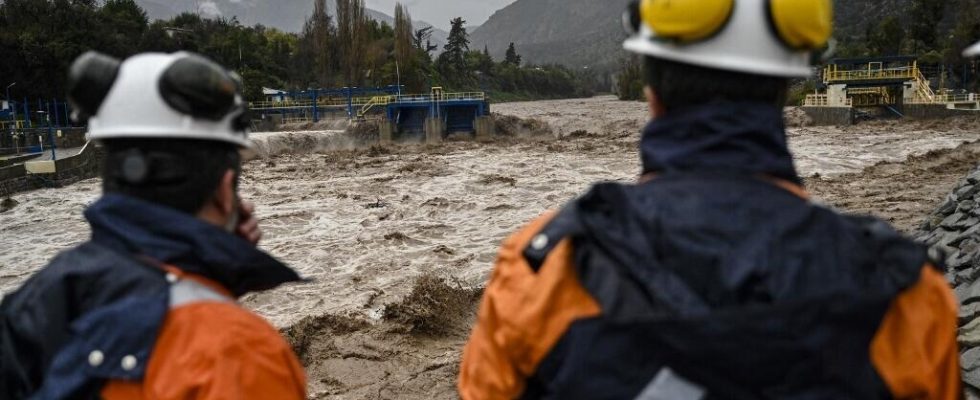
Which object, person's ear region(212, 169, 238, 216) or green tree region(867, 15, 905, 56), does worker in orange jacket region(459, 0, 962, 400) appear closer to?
person's ear region(212, 169, 238, 216)

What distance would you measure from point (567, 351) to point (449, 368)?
4.66 m

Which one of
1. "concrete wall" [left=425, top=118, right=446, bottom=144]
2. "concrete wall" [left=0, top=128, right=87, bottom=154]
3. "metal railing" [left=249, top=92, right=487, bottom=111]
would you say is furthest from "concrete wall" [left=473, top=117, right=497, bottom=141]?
"concrete wall" [left=0, top=128, right=87, bottom=154]

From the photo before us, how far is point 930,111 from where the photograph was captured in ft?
103

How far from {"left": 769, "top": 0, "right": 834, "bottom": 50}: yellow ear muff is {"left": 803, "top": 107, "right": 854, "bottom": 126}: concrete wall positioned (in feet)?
112

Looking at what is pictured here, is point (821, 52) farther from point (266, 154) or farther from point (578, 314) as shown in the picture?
point (266, 154)

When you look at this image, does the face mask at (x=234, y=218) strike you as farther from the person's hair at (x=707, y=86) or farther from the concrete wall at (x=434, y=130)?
the concrete wall at (x=434, y=130)

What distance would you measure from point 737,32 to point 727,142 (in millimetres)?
210

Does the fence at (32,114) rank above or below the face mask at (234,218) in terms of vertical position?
above

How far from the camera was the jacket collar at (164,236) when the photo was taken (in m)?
1.35

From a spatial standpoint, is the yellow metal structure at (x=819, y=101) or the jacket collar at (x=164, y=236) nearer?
the jacket collar at (x=164, y=236)

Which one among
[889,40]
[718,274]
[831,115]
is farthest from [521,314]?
[889,40]

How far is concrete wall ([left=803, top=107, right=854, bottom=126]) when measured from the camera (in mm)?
31781

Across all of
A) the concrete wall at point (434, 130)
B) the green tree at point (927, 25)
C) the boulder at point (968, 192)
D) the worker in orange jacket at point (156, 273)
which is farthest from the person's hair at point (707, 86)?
the green tree at point (927, 25)

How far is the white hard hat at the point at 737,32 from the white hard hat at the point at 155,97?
0.90m
